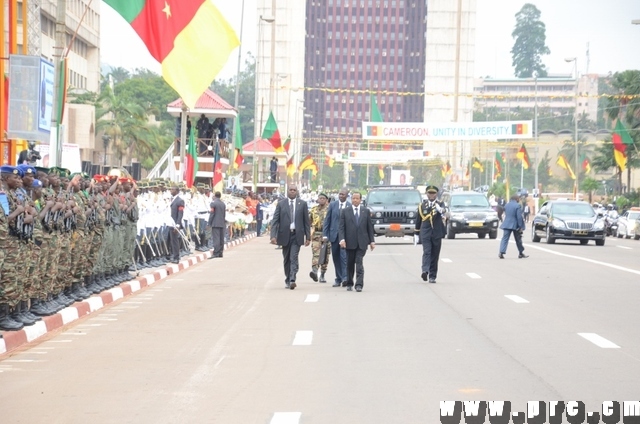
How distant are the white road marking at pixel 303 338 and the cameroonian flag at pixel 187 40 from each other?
25.0 feet

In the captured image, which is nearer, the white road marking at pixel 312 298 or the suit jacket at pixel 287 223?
the white road marking at pixel 312 298

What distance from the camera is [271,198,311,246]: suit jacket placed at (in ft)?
72.6

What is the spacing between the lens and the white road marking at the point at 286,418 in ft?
28.8

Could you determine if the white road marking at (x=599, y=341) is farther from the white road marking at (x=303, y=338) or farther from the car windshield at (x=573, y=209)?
the car windshield at (x=573, y=209)

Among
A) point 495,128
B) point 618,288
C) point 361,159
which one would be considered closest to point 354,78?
point 361,159

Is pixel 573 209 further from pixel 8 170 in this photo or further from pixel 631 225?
pixel 8 170

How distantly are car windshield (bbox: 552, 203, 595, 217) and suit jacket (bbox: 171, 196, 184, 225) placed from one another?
17255mm

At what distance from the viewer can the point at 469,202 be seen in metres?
48.8

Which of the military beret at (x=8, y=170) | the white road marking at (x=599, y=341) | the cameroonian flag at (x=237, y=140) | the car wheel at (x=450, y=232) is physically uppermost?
the cameroonian flag at (x=237, y=140)

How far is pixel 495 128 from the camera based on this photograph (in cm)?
6475

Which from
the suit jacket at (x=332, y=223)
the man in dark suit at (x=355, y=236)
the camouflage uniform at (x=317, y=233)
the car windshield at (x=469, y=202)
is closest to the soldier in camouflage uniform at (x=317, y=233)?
the camouflage uniform at (x=317, y=233)

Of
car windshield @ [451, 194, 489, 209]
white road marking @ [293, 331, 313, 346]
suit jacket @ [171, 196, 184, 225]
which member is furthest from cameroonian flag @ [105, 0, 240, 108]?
car windshield @ [451, 194, 489, 209]

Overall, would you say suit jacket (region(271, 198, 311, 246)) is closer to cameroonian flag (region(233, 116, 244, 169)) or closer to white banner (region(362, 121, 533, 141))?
cameroonian flag (region(233, 116, 244, 169))

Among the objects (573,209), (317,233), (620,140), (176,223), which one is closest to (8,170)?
(317,233)
